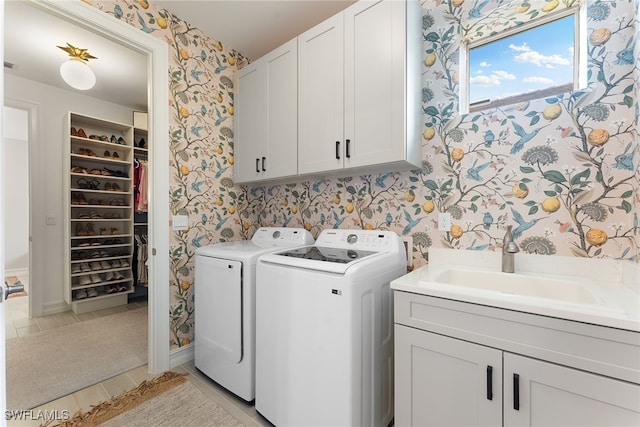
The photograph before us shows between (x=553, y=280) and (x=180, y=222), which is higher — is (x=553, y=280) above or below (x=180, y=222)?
below

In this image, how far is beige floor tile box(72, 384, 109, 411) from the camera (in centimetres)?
168

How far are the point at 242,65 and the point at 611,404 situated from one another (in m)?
3.09

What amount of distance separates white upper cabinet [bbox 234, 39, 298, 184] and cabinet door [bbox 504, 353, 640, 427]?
160 cm

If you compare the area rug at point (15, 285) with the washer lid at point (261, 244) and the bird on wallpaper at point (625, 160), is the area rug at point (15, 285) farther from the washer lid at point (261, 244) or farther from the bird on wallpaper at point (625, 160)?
the bird on wallpaper at point (625, 160)

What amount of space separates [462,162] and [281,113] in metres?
1.28

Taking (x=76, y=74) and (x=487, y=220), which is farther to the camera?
(x=76, y=74)

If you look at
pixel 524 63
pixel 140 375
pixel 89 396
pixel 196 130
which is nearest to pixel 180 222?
pixel 196 130

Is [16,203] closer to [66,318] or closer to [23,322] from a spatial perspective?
[23,322]

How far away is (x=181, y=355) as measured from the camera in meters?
2.12

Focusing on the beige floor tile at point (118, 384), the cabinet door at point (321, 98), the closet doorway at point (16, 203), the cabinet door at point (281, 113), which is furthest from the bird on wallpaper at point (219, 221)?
the closet doorway at point (16, 203)

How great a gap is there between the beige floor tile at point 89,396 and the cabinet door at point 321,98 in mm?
1896

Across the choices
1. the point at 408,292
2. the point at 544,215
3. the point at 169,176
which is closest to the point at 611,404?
the point at 408,292

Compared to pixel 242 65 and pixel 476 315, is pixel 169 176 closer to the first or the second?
pixel 242 65

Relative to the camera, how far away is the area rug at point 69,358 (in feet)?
5.90
